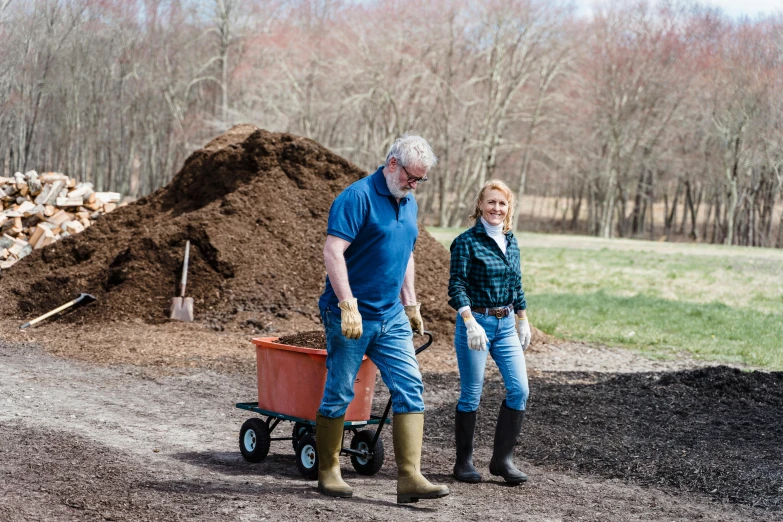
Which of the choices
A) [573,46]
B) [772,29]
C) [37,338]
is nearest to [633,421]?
[37,338]

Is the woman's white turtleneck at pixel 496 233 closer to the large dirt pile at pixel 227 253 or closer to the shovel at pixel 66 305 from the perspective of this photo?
the large dirt pile at pixel 227 253

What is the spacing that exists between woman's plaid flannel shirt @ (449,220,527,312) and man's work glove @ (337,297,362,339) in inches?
33.4

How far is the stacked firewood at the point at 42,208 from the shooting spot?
55.7 feet

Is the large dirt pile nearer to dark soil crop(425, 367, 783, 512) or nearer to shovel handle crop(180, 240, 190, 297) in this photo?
shovel handle crop(180, 240, 190, 297)

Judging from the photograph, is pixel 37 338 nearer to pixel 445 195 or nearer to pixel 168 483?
pixel 168 483

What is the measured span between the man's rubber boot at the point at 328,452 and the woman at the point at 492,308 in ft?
2.93

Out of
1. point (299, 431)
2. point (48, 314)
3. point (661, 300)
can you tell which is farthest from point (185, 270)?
point (661, 300)

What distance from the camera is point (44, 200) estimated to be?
18.1 meters

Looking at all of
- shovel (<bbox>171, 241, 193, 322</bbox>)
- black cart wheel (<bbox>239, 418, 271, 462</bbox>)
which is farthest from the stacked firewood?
black cart wheel (<bbox>239, 418, 271, 462</bbox>)

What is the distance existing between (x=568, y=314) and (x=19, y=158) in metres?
13.9

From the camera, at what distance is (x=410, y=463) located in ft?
15.1

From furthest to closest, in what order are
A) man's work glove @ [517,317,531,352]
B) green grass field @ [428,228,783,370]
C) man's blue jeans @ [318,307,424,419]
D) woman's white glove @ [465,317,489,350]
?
green grass field @ [428,228,783,370]
man's work glove @ [517,317,531,352]
woman's white glove @ [465,317,489,350]
man's blue jeans @ [318,307,424,419]

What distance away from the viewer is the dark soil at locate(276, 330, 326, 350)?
5.59 m

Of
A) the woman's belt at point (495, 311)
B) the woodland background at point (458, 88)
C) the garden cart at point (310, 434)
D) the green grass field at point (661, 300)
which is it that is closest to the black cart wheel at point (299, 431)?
the garden cart at point (310, 434)
